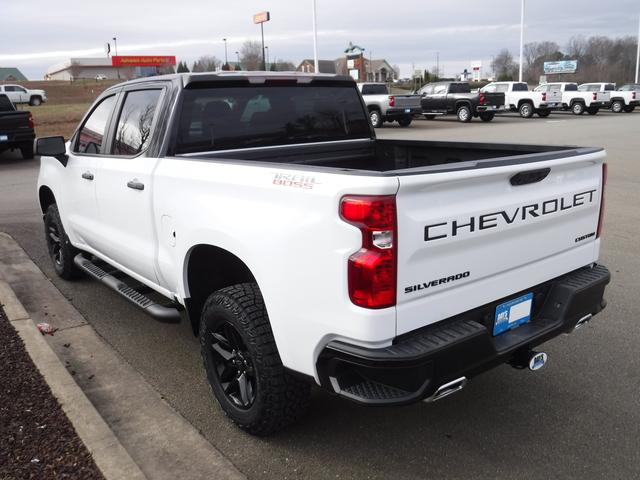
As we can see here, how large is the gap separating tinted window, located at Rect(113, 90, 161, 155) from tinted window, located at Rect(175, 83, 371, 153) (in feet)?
1.00

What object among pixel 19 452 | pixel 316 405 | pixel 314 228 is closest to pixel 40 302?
pixel 19 452

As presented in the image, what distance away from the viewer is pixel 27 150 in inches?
678

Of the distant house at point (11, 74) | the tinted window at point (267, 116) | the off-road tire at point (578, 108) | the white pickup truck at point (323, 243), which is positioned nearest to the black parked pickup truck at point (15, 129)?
the white pickup truck at point (323, 243)

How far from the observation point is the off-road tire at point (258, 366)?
2.95 m

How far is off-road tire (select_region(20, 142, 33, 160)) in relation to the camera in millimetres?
16739

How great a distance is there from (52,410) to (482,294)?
243 cm

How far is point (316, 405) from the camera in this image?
360 cm

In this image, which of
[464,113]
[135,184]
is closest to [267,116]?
[135,184]

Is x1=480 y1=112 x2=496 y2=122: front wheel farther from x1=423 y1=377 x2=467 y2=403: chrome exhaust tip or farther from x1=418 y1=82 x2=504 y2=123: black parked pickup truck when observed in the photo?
x1=423 y1=377 x2=467 y2=403: chrome exhaust tip

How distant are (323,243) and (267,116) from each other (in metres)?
1.99

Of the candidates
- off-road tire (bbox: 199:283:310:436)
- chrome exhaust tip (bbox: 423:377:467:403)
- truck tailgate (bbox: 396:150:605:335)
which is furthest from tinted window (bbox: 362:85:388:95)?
chrome exhaust tip (bbox: 423:377:467:403)

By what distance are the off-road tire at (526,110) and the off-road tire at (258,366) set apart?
31914 millimetres

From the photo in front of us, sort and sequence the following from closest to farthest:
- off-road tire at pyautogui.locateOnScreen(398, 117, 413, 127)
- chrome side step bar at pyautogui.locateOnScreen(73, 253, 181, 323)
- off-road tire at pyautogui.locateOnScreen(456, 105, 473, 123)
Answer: chrome side step bar at pyautogui.locateOnScreen(73, 253, 181, 323), off-road tire at pyautogui.locateOnScreen(398, 117, 413, 127), off-road tire at pyautogui.locateOnScreen(456, 105, 473, 123)

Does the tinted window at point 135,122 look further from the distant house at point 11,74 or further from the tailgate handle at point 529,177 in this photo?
the distant house at point 11,74
